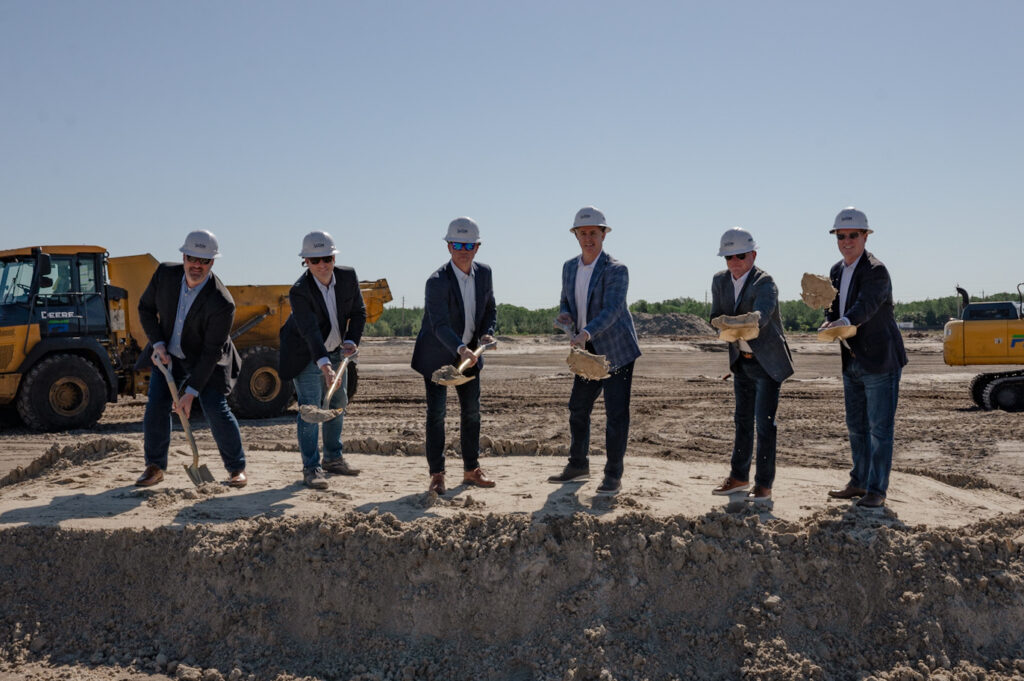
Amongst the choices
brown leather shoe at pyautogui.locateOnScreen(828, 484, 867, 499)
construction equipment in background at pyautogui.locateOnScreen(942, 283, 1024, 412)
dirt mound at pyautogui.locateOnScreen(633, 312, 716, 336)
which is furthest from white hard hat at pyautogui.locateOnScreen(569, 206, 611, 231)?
dirt mound at pyautogui.locateOnScreen(633, 312, 716, 336)

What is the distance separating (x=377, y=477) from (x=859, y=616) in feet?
11.9

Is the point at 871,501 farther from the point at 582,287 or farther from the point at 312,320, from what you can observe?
the point at 312,320

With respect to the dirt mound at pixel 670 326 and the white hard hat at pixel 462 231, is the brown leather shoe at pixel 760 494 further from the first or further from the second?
the dirt mound at pixel 670 326

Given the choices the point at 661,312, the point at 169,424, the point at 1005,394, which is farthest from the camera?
the point at 661,312

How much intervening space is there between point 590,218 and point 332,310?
2030 millimetres

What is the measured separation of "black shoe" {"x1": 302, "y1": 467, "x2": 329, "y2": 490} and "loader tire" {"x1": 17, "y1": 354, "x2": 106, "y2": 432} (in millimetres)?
6328

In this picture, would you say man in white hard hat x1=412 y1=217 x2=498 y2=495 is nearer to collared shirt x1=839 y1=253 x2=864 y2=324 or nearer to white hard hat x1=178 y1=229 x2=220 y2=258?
white hard hat x1=178 y1=229 x2=220 y2=258

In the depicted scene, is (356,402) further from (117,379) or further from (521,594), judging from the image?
(521,594)

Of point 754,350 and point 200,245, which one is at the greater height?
point 200,245

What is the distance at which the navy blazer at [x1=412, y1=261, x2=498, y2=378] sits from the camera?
5.54 metres

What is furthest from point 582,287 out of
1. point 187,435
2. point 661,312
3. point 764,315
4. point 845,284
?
point 661,312

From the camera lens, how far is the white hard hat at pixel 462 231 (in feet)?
18.1

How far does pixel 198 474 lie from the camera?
236 inches

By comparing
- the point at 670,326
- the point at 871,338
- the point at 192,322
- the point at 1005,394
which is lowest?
the point at 1005,394
